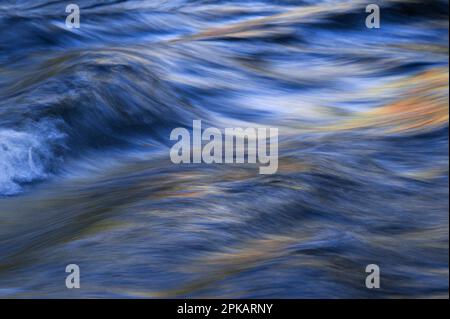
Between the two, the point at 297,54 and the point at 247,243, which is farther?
the point at 297,54

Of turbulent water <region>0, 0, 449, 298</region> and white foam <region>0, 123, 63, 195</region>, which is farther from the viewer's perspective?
white foam <region>0, 123, 63, 195</region>

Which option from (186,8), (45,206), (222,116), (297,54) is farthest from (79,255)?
(186,8)

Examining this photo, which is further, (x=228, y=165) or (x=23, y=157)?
(x=23, y=157)

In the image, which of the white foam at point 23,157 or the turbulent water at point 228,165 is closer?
the turbulent water at point 228,165

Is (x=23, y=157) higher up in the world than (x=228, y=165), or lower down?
higher up

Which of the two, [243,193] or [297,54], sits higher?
[297,54]

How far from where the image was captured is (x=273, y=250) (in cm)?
493

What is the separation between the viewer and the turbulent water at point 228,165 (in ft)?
15.8

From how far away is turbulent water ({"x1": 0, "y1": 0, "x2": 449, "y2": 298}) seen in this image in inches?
189

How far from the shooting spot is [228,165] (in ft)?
21.7
